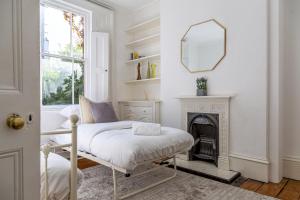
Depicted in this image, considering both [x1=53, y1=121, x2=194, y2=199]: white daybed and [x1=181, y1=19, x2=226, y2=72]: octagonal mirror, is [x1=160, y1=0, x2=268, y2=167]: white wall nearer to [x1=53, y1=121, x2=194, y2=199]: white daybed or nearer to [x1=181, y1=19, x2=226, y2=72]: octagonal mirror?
[x1=181, y1=19, x2=226, y2=72]: octagonal mirror

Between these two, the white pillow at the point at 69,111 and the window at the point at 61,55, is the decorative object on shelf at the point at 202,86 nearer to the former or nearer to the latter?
the white pillow at the point at 69,111

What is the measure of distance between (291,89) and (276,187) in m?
1.24

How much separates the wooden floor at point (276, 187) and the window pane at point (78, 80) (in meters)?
2.98

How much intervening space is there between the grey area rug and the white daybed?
0.40 feet

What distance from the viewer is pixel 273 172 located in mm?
2439

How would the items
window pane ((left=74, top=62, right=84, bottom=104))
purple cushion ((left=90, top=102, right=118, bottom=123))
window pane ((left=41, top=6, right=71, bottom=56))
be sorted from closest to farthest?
purple cushion ((left=90, top=102, right=118, bottom=123)) → window pane ((left=41, top=6, right=71, bottom=56)) → window pane ((left=74, top=62, right=84, bottom=104))

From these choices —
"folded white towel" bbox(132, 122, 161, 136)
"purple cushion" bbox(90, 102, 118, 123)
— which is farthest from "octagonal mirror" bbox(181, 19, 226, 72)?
"purple cushion" bbox(90, 102, 118, 123)

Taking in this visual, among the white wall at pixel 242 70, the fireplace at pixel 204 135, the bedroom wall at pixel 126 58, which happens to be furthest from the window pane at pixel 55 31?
the fireplace at pixel 204 135

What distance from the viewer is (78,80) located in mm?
3789

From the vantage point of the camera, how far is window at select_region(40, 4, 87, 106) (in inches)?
131

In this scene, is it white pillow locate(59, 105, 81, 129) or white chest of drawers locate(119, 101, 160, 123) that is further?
white chest of drawers locate(119, 101, 160, 123)

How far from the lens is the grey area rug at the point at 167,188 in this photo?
2.07 meters

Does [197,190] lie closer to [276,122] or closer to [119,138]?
[119,138]

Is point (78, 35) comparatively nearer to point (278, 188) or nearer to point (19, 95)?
point (19, 95)
